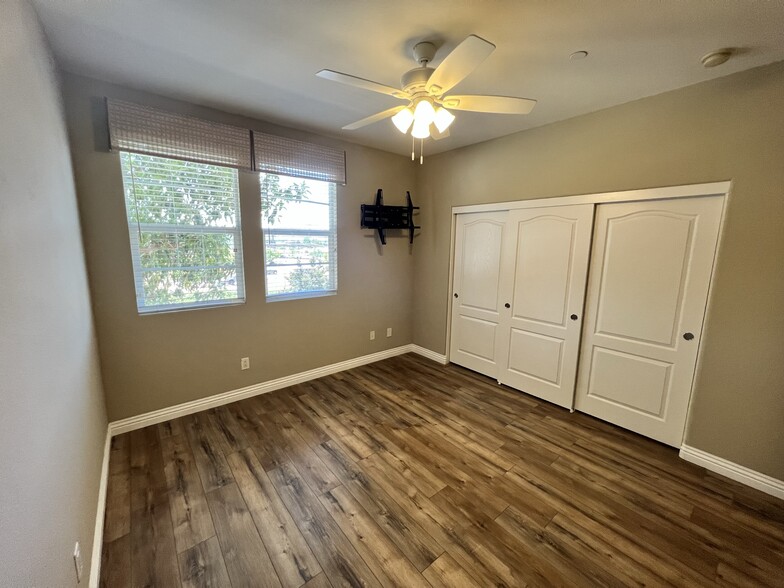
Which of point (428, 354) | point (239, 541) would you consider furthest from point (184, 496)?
point (428, 354)

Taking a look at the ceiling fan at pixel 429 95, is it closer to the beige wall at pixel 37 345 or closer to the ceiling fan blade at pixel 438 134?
the ceiling fan blade at pixel 438 134

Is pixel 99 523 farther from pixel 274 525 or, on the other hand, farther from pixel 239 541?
pixel 274 525

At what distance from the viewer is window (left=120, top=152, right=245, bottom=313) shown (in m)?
2.48

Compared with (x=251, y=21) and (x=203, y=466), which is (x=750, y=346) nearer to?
(x=251, y=21)

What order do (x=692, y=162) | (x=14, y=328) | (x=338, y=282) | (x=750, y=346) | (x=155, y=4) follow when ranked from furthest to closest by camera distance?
(x=338, y=282) → (x=692, y=162) → (x=750, y=346) → (x=155, y=4) → (x=14, y=328)

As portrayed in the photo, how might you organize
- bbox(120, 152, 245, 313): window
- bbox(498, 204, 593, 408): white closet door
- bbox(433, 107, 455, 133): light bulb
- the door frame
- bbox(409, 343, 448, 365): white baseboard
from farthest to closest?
bbox(409, 343, 448, 365): white baseboard < bbox(498, 204, 593, 408): white closet door < bbox(120, 152, 245, 313): window < the door frame < bbox(433, 107, 455, 133): light bulb

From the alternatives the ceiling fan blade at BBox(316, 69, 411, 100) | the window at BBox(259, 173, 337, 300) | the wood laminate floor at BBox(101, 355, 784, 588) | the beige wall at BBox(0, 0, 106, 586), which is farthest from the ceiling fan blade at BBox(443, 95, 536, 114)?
the wood laminate floor at BBox(101, 355, 784, 588)

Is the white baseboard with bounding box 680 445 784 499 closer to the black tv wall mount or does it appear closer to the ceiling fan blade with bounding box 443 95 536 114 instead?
the ceiling fan blade with bounding box 443 95 536 114

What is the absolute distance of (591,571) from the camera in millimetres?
1553

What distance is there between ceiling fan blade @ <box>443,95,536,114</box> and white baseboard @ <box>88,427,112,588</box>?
283cm

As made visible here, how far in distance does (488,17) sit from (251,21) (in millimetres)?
1191

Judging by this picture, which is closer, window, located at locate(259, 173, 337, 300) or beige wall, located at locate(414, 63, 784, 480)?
beige wall, located at locate(414, 63, 784, 480)

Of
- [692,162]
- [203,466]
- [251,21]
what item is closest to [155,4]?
[251,21]

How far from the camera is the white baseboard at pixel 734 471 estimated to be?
205cm
